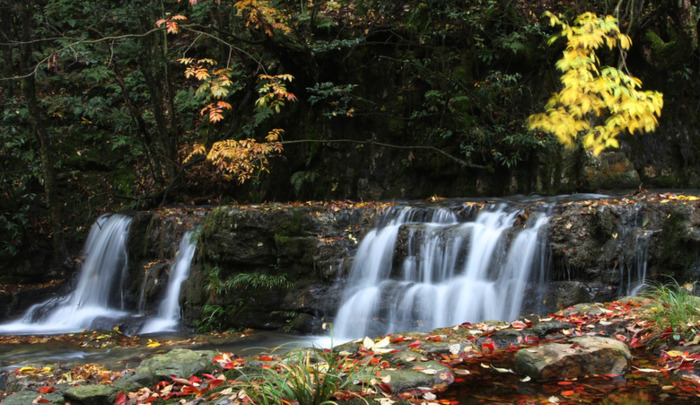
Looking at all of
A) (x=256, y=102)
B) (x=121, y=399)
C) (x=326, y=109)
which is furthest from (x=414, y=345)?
(x=326, y=109)

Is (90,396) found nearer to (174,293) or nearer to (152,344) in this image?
(152,344)

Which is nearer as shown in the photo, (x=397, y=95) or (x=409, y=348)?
(x=409, y=348)

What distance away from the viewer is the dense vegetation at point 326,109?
10453 millimetres

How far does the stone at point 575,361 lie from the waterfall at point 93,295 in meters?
8.31

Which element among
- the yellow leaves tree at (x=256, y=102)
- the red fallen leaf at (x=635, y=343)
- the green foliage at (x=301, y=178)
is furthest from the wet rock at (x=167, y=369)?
the green foliage at (x=301, y=178)

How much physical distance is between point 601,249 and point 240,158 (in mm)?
6081

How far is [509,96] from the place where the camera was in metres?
11.1

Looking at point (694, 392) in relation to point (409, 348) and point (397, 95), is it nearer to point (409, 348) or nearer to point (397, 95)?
point (409, 348)

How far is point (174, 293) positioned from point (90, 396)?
5981 millimetres

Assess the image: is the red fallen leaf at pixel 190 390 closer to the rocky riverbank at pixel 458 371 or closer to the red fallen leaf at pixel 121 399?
the rocky riverbank at pixel 458 371

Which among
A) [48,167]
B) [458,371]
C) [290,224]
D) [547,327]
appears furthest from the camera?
[48,167]

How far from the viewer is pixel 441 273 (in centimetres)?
742

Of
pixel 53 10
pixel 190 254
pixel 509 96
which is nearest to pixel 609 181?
pixel 509 96

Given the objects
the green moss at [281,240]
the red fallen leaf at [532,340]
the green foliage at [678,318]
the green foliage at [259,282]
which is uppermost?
the green moss at [281,240]
